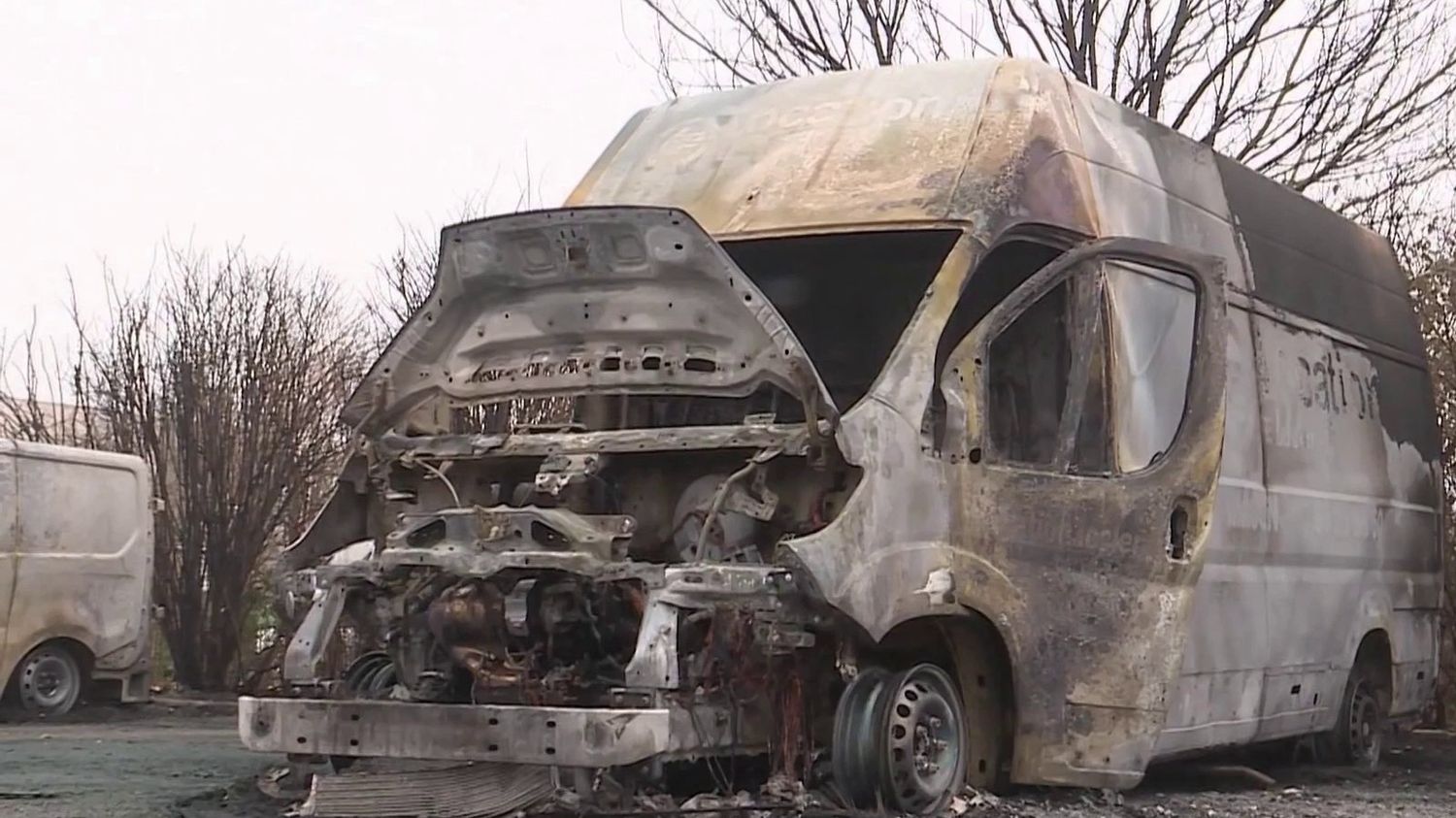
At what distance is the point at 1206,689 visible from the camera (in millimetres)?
8672

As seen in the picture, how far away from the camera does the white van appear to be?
13.9 m

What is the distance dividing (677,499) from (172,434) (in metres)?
11.9

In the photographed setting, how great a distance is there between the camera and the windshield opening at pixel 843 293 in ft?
27.9

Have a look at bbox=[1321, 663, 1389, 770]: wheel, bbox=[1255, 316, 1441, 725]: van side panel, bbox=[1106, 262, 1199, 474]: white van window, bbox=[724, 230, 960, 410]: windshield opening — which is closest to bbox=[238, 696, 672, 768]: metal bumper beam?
bbox=[724, 230, 960, 410]: windshield opening

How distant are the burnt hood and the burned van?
0.02m

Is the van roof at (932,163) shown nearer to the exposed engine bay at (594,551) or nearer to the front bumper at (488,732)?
the exposed engine bay at (594,551)

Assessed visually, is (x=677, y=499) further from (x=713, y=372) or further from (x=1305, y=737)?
(x=1305, y=737)

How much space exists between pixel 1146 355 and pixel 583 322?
2471 millimetres

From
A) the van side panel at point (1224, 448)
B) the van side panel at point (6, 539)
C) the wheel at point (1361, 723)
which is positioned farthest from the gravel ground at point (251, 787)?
the van side panel at point (6, 539)

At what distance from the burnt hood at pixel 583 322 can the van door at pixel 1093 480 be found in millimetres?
849

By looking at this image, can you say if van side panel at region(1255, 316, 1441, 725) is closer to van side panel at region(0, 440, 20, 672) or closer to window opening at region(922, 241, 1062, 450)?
window opening at region(922, 241, 1062, 450)

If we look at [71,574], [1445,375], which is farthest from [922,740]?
[71,574]

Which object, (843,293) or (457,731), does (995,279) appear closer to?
(843,293)

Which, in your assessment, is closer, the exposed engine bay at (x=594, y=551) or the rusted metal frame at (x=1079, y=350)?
the exposed engine bay at (x=594, y=551)
